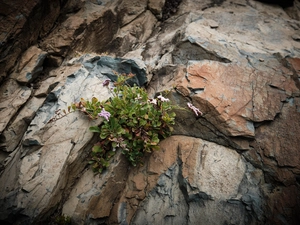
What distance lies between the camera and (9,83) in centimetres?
459

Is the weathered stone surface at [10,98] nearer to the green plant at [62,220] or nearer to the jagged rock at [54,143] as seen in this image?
the jagged rock at [54,143]

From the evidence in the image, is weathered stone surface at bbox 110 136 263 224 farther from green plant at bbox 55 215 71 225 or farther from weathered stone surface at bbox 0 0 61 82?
weathered stone surface at bbox 0 0 61 82

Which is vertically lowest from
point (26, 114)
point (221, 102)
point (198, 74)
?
point (221, 102)

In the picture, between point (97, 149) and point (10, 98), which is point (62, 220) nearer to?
point (97, 149)

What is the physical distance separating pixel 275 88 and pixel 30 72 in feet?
19.3

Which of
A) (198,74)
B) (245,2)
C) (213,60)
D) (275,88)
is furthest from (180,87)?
(245,2)

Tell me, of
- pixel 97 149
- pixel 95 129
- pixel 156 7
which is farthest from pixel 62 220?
pixel 156 7

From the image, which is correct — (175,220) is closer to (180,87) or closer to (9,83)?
(180,87)

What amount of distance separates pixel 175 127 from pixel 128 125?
1072 mm

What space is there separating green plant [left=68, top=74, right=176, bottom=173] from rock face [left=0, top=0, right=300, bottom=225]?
0.23 m

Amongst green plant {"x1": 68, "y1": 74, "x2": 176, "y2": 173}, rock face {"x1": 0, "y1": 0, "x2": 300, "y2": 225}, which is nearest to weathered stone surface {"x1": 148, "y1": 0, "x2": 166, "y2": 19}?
rock face {"x1": 0, "y1": 0, "x2": 300, "y2": 225}

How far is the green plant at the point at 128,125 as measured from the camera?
3.73m

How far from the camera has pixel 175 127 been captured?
4.17m

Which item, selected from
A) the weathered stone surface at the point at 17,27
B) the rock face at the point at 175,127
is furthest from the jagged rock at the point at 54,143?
the weathered stone surface at the point at 17,27
